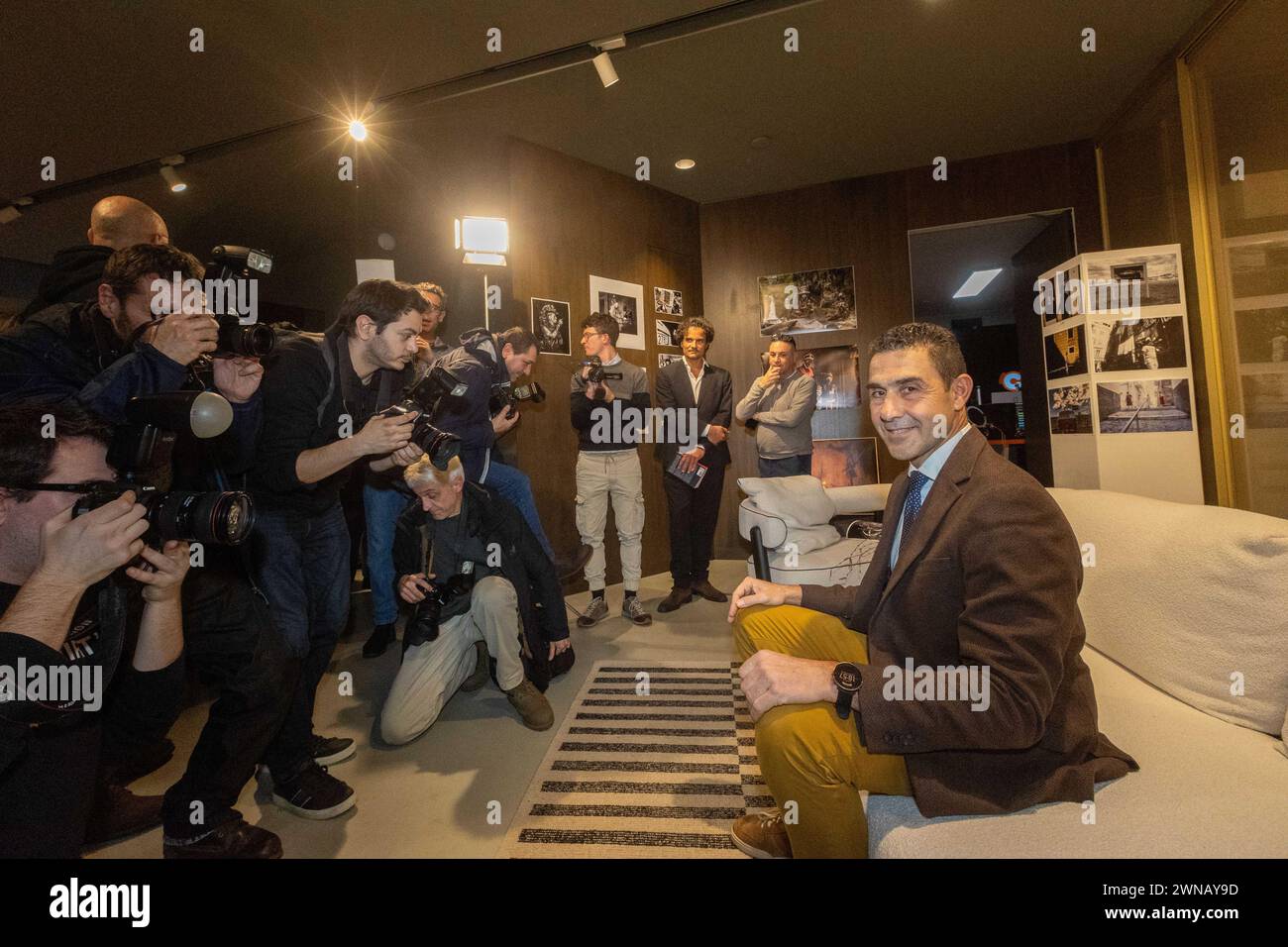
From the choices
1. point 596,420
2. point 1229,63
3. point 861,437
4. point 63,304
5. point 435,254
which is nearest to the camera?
→ point 63,304

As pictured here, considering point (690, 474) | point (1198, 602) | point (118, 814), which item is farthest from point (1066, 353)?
point (118, 814)

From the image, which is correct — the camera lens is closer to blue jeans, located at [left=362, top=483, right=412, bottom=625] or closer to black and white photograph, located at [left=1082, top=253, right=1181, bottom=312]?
blue jeans, located at [left=362, top=483, right=412, bottom=625]

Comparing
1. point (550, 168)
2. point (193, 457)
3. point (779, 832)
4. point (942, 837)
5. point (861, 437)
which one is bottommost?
point (779, 832)

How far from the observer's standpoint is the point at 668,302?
5.00m

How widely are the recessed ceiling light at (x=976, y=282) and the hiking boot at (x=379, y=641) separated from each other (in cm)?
760

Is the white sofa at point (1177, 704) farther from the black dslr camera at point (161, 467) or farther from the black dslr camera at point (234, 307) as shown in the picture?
the black dslr camera at point (234, 307)

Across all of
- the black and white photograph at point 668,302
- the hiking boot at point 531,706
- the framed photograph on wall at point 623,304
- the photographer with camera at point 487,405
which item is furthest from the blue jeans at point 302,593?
the black and white photograph at point 668,302

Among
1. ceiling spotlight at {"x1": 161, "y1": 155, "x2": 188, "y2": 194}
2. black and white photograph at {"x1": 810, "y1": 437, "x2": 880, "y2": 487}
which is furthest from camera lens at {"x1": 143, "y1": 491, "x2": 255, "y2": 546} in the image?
black and white photograph at {"x1": 810, "y1": 437, "x2": 880, "y2": 487}

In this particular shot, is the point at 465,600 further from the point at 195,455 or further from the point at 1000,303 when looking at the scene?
the point at 1000,303

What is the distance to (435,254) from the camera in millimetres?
3965

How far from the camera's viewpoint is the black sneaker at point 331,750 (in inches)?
80.0

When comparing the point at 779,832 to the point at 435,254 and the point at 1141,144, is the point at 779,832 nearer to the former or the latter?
the point at 435,254
